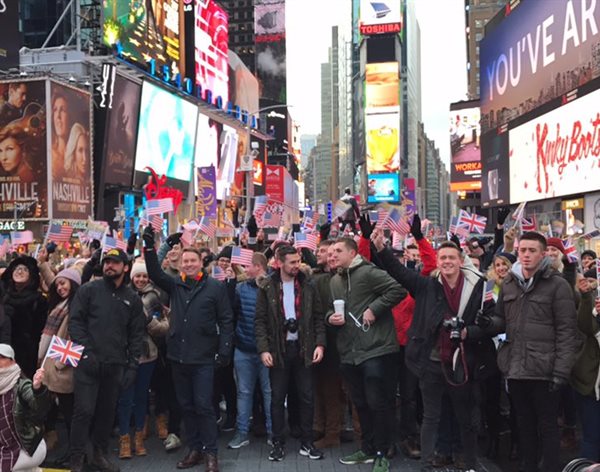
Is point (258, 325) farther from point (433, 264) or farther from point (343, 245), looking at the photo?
point (433, 264)

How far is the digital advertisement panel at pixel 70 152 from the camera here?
3359 centimetres

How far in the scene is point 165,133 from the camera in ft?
151

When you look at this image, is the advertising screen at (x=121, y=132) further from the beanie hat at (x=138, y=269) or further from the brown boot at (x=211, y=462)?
the brown boot at (x=211, y=462)

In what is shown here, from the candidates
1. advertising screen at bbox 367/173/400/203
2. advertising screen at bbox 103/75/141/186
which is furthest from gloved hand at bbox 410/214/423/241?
advertising screen at bbox 367/173/400/203

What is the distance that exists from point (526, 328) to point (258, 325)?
2.51 m

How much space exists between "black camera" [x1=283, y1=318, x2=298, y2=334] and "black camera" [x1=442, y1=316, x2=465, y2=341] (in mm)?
1557

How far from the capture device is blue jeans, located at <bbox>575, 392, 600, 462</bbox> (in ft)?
18.6

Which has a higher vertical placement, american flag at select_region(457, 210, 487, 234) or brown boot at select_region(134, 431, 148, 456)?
american flag at select_region(457, 210, 487, 234)

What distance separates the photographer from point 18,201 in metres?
33.4

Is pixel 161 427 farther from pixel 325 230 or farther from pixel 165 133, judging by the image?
pixel 165 133

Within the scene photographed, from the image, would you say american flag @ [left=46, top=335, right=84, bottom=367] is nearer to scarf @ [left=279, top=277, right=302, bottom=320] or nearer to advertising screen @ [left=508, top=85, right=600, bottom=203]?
scarf @ [left=279, top=277, right=302, bottom=320]

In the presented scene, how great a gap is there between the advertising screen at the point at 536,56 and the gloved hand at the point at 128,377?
25002mm

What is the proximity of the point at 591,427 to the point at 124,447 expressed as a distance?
14.1 ft

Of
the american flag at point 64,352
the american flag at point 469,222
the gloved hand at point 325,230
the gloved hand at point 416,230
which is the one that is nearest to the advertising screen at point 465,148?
the american flag at point 469,222
